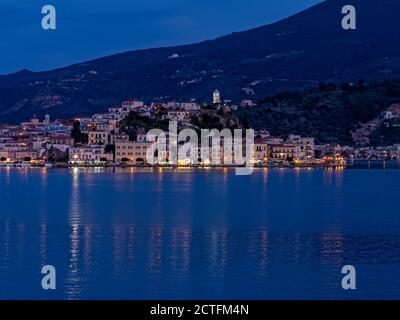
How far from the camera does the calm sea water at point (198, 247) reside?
1224cm

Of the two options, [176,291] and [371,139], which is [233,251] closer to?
[176,291]

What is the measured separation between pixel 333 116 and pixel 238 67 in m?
47.5

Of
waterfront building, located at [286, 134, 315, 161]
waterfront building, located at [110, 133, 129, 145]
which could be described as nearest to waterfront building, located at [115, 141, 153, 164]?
waterfront building, located at [110, 133, 129, 145]

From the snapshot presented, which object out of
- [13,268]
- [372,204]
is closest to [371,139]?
[372,204]

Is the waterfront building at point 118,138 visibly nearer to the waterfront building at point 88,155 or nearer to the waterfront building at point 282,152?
the waterfront building at point 88,155

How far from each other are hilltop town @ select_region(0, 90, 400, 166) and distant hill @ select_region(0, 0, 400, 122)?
144 feet

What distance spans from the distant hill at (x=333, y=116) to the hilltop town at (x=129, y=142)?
4.62m

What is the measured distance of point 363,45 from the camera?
127 meters

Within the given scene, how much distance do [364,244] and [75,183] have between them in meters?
25.1

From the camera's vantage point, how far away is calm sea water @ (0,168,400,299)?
40.2 feet

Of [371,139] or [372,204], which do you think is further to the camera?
[371,139]

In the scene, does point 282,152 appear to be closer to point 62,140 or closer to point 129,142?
point 129,142

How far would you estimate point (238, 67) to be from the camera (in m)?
127
